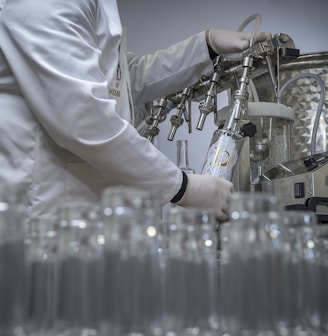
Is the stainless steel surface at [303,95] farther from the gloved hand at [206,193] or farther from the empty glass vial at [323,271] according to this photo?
the empty glass vial at [323,271]

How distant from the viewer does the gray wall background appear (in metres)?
2.10

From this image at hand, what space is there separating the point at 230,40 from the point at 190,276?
107cm

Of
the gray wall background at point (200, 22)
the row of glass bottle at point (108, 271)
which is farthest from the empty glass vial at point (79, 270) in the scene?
the gray wall background at point (200, 22)

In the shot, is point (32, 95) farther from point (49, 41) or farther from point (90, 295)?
point (90, 295)

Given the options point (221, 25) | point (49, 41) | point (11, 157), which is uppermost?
point (221, 25)

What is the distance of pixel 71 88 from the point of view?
0.85 meters

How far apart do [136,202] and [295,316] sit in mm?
145

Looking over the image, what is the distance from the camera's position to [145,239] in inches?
13.9

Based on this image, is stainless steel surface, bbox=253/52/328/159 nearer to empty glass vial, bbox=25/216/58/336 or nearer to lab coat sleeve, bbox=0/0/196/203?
lab coat sleeve, bbox=0/0/196/203

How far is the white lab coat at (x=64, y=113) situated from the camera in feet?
2.84

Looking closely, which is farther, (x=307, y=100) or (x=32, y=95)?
(x=307, y=100)

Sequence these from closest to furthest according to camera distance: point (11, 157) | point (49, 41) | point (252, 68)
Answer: point (49, 41), point (11, 157), point (252, 68)

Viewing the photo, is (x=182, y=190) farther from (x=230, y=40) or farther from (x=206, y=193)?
(x=230, y=40)

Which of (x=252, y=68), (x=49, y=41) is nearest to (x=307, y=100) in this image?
(x=252, y=68)
